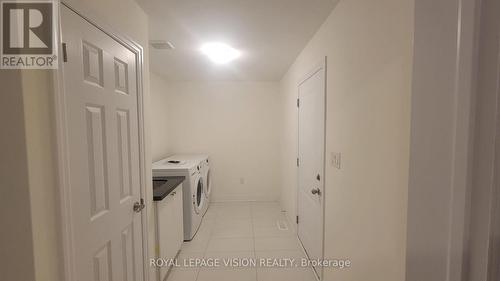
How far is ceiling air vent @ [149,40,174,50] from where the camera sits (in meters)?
2.27

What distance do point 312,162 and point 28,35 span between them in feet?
7.01

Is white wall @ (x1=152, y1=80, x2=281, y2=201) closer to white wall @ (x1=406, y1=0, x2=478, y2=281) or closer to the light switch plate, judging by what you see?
the light switch plate

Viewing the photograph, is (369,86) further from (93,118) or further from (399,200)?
(93,118)

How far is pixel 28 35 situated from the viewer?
2.81 feet

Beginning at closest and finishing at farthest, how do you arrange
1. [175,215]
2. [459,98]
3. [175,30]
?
1. [459,98]
2. [175,30]
3. [175,215]

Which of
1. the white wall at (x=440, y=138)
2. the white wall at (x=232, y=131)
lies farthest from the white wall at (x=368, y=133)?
the white wall at (x=232, y=131)

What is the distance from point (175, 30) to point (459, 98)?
2093 mm

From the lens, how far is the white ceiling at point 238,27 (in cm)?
164

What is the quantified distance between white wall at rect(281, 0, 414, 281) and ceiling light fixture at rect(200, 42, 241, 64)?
1005mm

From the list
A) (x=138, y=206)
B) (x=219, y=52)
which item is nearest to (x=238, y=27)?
(x=219, y=52)

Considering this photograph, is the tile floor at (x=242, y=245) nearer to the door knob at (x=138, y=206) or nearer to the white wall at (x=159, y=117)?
the door knob at (x=138, y=206)

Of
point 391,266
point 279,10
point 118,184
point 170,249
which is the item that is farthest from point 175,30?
point 391,266

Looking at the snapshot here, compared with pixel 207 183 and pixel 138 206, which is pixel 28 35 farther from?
pixel 207 183

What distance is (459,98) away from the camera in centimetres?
42
